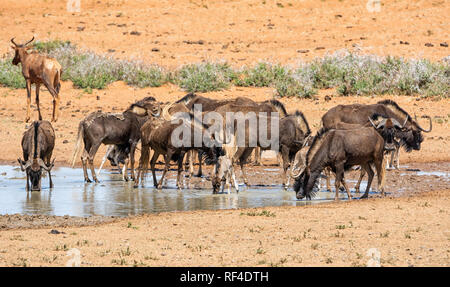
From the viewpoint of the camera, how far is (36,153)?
15562 millimetres

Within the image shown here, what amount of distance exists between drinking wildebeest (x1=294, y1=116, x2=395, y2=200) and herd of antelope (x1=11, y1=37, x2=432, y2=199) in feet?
0.06

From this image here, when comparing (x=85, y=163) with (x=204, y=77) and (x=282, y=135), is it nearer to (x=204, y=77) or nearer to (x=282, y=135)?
(x=282, y=135)

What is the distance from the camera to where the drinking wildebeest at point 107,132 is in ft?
57.6

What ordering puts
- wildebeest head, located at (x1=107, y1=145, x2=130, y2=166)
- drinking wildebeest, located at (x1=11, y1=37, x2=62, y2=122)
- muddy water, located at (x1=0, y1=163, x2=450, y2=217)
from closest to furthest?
muddy water, located at (x1=0, y1=163, x2=450, y2=217) < wildebeest head, located at (x1=107, y1=145, x2=130, y2=166) < drinking wildebeest, located at (x1=11, y1=37, x2=62, y2=122)

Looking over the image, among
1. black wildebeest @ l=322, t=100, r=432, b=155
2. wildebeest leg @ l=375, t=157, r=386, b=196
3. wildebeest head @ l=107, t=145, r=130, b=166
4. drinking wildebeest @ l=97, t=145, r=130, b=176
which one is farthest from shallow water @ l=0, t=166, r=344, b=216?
black wildebeest @ l=322, t=100, r=432, b=155

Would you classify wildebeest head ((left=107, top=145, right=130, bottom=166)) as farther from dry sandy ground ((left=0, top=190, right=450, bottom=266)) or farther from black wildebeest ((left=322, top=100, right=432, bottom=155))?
dry sandy ground ((left=0, top=190, right=450, bottom=266))

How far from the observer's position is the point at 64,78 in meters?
28.8

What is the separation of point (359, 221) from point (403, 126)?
241 inches

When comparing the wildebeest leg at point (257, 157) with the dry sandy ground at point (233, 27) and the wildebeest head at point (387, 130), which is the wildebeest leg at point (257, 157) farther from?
the dry sandy ground at point (233, 27)

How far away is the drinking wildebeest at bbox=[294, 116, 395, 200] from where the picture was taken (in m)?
14.3

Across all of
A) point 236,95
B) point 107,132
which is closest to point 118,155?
point 107,132

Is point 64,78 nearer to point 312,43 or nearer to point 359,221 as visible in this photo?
point 312,43

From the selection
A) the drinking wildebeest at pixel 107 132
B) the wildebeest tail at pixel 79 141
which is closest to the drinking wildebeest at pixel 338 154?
the drinking wildebeest at pixel 107 132

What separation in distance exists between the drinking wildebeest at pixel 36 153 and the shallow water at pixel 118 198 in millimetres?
325
